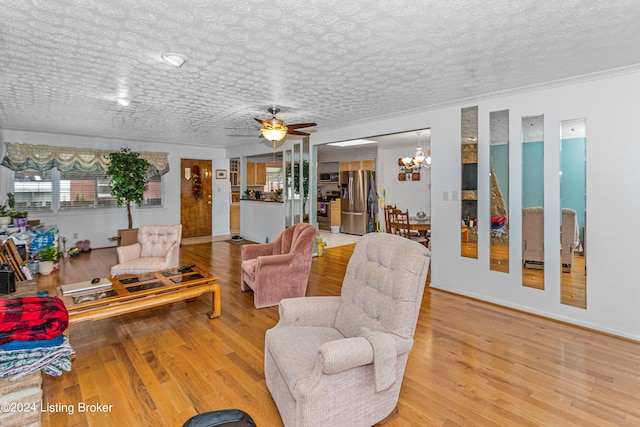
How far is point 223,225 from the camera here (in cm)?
907

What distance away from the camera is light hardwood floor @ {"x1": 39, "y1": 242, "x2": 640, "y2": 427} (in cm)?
199

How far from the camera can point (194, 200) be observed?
336 inches

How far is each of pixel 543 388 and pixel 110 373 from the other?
3056 mm

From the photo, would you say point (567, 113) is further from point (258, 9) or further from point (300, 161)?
point (300, 161)

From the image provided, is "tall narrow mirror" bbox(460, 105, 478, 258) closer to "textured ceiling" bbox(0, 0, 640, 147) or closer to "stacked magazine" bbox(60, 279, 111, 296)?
"textured ceiling" bbox(0, 0, 640, 147)

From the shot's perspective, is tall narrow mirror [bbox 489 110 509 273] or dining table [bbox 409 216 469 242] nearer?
tall narrow mirror [bbox 489 110 509 273]

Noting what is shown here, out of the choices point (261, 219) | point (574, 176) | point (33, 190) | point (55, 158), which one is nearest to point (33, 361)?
point (574, 176)

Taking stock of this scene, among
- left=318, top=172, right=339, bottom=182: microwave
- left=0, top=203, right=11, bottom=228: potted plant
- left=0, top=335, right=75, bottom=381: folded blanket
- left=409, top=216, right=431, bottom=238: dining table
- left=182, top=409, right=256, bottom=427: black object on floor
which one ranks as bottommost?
left=182, top=409, right=256, bottom=427: black object on floor

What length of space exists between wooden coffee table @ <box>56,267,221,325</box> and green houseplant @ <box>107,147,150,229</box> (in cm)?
391

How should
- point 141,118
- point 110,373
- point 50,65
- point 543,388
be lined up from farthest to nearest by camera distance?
point 141,118 < point 50,65 < point 110,373 < point 543,388

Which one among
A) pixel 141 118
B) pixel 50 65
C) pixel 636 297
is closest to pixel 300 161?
pixel 141 118

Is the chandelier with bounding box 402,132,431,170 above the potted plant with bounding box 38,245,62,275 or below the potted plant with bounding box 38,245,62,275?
above

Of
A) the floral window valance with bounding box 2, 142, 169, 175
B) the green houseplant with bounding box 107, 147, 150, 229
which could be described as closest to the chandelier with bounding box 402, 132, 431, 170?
the green houseplant with bounding box 107, 147, 150, 229

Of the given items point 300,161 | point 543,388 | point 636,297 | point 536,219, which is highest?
point 300,161
